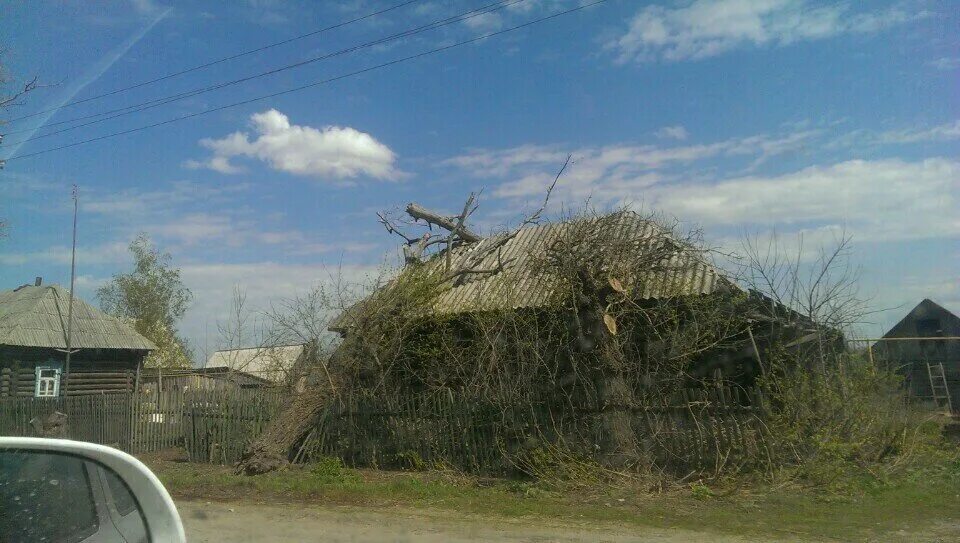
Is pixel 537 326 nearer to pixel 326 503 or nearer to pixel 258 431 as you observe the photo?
pixel 326 503

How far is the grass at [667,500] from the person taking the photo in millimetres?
7805

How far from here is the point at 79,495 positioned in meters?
2.80

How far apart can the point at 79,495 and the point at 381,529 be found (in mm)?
5882

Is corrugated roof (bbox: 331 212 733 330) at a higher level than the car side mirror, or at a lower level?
higher

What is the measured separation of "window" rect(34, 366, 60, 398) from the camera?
87.1 feet

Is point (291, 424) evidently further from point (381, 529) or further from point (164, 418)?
point (381, 529)

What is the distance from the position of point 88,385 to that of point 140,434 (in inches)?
530

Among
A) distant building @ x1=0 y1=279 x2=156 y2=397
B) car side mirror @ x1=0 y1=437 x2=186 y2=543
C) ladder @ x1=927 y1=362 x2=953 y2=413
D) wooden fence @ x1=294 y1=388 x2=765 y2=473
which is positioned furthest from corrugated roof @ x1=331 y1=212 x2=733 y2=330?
distant building @ x1=0 y1=279 x2=156 y2=397

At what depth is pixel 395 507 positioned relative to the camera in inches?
374

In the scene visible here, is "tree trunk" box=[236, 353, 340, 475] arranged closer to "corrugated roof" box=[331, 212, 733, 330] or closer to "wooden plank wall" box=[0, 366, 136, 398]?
"corrugated roof" box=[331, 212, 733, 330]

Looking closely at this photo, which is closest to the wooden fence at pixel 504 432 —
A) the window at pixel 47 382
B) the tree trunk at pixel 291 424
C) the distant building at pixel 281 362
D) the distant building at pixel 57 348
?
the tree trunk at pixel 291 424

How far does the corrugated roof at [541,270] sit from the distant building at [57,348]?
1670 centimetres

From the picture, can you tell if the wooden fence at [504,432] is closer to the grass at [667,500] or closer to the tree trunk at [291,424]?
the tree trunk at [291,424]

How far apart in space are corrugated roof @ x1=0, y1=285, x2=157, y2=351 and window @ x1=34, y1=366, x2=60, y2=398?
117 cm
